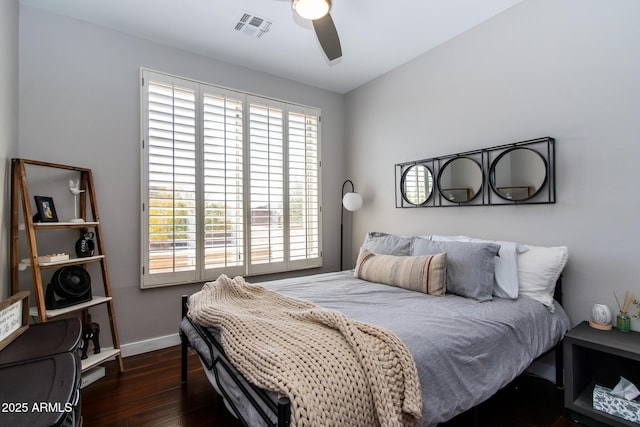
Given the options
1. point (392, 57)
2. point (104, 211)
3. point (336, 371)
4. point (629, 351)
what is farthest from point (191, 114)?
point (629, 351)

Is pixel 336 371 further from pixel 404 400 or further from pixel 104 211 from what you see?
pixel 104 211

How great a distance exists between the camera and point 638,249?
1889 millimetres

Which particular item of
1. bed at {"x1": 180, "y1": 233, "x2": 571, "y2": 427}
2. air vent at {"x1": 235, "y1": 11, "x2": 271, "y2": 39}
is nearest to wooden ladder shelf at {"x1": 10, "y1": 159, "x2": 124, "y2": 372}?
bed at {"x1": 180, "y1": 233, "x2": 571, "y2": 427}

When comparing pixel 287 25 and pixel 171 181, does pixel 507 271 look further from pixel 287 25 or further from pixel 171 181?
pixel 171 181

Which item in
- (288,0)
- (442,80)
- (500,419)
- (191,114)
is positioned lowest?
(500,419)

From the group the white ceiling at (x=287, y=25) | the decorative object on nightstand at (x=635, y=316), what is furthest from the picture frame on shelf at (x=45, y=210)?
the decorative object on nightstand at (x=635, y=316)

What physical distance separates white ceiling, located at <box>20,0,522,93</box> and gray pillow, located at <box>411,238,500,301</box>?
1.88 metres

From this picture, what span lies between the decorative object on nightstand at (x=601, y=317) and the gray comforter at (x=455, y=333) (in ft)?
0.53

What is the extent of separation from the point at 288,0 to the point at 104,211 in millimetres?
2272

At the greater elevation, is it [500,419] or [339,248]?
[339,248]

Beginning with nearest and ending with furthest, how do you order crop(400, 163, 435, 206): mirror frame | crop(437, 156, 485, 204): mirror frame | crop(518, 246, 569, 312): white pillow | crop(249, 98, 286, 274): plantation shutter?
crop(518, 246, 569, 312): white pillow
crop(437, 156, 485, 204): mirror frame
crop(400, 163, 435, 206): mirror frame
crop(249, 98, 286, 274): plantation shutter

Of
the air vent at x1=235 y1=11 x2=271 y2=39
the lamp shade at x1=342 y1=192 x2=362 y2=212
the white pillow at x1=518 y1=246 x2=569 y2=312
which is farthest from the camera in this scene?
the lamp shade at x1=342 y1=192 x2=362 y2=212

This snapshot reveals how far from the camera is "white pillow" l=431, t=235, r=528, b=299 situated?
6.89ft

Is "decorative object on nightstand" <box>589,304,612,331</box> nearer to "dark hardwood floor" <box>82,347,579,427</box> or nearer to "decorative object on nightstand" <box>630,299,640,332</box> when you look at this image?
"decorative object on nightstand" <box>630,299,640,332</box>
